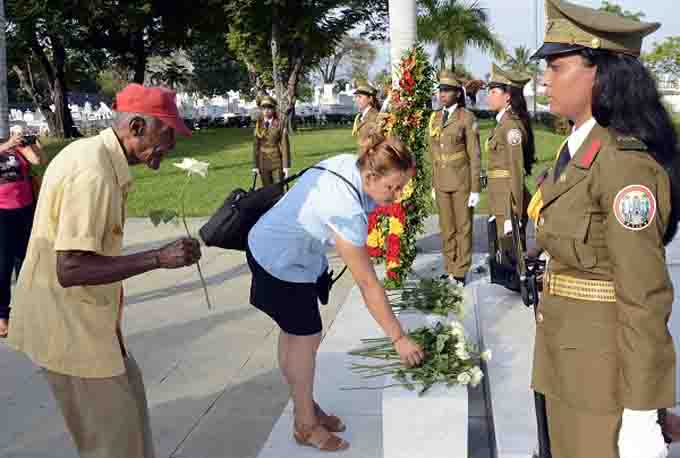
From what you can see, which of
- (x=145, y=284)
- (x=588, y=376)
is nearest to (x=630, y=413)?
(x=588, y=376)

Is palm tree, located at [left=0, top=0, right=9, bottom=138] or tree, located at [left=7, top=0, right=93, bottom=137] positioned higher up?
tree, located at [left=7, top=0, right=93, bottom=137]

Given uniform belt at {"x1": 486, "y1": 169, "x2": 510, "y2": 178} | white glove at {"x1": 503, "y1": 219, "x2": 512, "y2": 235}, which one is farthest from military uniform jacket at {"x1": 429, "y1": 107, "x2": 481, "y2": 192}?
white glove at {"x1": 503, "y1": 219, "x2": 512, "y2": 235}

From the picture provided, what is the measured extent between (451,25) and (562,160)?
3657 cm

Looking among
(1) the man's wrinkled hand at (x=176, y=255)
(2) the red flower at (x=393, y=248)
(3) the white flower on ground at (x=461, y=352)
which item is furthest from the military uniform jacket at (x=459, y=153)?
(1) the man's wrinkled hand at (x=176, y=255)

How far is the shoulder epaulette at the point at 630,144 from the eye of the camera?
78.2 inches

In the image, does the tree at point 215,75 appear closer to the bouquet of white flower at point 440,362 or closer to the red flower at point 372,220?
the red flower at point 372,220

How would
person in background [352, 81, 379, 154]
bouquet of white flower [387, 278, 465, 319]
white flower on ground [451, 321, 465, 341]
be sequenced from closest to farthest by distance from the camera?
white flower on ground [451, 321, 465, 341]
bouquet of white flower [387, 278, 465, 319]
person in background [352, 81, 379, 154]

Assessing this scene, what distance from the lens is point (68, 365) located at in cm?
247

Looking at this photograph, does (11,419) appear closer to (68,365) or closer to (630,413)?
(68,365)

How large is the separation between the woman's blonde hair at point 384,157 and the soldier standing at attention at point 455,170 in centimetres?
380

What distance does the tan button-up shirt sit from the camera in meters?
2.34

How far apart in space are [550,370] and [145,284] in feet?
19.5

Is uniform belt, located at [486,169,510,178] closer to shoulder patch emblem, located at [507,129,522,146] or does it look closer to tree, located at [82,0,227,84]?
shoulder patch emblem, located at [507,129,522,146]

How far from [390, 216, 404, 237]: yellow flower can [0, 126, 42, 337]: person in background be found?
114 inches
